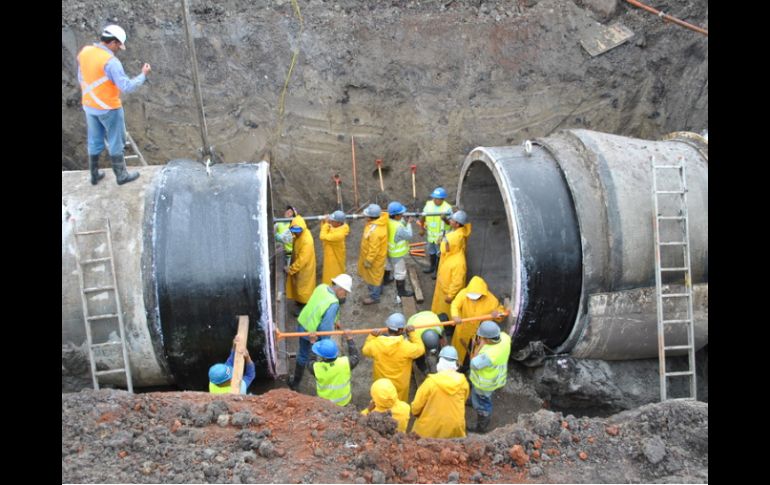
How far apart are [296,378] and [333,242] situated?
210 cm

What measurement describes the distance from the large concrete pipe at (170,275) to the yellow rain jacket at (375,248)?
7.89 feet

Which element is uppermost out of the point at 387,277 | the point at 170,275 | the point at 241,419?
the point at 170,275

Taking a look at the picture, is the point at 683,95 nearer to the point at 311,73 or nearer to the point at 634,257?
the point at 634,257

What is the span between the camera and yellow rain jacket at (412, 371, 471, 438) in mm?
6219

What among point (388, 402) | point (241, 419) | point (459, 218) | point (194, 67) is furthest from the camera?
point (459, 218)

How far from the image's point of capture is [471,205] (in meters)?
9.78

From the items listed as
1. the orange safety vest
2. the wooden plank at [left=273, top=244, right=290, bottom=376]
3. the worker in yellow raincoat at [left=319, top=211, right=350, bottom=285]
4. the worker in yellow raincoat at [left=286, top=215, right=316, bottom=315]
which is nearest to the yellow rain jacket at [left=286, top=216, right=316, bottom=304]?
the worker in yellow raincoat at [left=286, top=215, right=316, bottom=315]

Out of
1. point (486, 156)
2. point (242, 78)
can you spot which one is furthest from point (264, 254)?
point (242, 78)

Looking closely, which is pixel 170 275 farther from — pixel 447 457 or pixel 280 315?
pixel 447 457

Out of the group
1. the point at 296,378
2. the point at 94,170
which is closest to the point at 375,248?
the point at 296,378

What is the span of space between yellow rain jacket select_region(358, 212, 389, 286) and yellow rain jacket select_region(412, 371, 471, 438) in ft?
10.4

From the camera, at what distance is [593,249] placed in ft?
24.0

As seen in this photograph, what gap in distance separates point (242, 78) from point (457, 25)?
13.3 feet

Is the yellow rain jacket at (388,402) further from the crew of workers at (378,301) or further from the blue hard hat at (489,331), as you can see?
the blue hard hat at (489,331)
